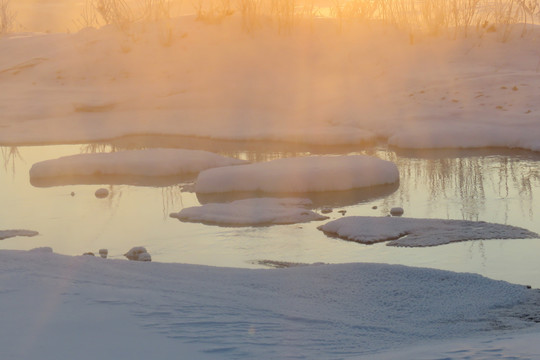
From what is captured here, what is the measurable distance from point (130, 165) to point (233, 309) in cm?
469

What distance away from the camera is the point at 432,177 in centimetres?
769

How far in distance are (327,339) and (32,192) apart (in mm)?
4789

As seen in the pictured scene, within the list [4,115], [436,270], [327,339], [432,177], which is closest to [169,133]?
[4,115]

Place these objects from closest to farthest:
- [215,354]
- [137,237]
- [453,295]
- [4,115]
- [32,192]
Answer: [215,354] < [453,295] < [137,237] < [32,192] < [4,115]

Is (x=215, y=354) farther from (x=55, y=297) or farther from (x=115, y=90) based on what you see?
(x=115, y=90)

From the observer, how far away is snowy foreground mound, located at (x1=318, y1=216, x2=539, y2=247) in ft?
18.0

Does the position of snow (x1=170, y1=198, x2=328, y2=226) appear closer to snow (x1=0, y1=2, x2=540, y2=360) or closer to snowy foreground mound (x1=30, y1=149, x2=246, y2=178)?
snow (x1=0, y1=2, x2=540, y2=360)

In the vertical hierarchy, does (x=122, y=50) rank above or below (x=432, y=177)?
above

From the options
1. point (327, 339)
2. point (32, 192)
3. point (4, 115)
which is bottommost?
point (327, 339)

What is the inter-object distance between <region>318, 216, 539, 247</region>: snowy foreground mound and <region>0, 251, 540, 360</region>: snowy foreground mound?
97cm

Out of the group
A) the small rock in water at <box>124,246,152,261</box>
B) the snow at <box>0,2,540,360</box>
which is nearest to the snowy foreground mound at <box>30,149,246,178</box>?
the snow at <box>0,2,540,360</box>

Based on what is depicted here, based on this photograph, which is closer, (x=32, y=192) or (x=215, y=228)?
(x=215, y=228)

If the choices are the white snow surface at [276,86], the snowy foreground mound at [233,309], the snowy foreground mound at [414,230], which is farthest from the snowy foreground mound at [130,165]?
the snowy foreground mound at [233,309]

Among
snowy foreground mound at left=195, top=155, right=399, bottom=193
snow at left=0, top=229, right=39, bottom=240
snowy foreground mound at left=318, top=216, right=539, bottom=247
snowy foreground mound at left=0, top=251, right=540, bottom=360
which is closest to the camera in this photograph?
snowy foreground mound at left=0, top=251, right=540, bottom=360
